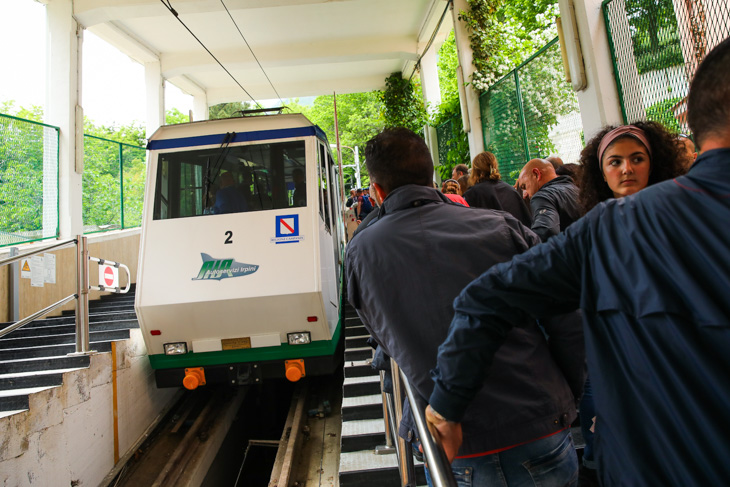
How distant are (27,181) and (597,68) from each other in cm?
794

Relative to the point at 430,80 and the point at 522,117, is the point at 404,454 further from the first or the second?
the point at 430,80

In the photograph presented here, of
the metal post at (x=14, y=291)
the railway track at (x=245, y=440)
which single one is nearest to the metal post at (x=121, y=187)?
the metal post at (x=14, y=291)

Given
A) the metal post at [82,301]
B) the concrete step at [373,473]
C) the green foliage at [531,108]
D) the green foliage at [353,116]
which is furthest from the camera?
the green foliage at [353,116]

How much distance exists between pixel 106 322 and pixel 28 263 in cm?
121

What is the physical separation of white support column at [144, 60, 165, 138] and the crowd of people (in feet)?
38.8

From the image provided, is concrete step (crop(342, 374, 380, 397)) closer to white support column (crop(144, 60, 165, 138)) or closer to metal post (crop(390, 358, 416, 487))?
metal post (crop(390, 358, 416, 487))

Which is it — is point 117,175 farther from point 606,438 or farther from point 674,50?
point 606,438

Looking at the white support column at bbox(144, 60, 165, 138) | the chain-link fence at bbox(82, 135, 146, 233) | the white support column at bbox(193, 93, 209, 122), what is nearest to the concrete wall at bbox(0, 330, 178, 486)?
the chain-link fence at bbox(82, 135, 146, 233)

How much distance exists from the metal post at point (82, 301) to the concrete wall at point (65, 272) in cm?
147

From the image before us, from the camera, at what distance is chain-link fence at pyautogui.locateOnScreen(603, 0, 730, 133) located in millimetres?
3982

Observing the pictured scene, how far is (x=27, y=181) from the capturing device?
286 inches

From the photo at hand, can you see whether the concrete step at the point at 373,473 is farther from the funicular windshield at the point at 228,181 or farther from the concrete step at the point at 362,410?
the funicular windshield at the point at 228,181

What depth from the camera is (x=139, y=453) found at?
5.65 metres

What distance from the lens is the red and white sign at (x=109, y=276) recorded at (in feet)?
20.5
